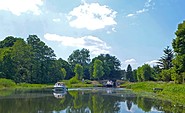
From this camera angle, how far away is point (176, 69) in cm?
4766

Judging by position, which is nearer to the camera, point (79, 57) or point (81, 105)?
point (81, 105)

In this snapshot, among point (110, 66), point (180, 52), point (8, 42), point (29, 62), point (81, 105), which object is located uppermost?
point (8, 42)

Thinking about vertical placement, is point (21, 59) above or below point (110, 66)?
below

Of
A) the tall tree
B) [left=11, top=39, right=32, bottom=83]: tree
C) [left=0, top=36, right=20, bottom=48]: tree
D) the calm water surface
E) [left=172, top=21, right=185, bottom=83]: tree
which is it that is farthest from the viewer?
[left=0, top=36, right=20, bottom=48]: tree

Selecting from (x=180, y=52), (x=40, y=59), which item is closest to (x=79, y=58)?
(x=40, y=59)

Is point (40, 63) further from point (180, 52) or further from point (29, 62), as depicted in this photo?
point (180, 52)

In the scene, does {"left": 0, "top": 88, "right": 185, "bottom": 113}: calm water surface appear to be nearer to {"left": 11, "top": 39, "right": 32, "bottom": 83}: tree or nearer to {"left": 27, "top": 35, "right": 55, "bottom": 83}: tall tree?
{"left": 11, "top": 39, "right": 32, "bottom": 83}: tree

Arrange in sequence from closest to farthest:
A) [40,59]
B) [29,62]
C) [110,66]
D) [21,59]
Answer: [21,59], [29,62], [40,59], [110,66]

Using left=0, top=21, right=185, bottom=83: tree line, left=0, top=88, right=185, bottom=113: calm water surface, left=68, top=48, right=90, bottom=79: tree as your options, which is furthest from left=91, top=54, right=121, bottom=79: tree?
left=0, top=88, right=185, bottom=113: calm water surface

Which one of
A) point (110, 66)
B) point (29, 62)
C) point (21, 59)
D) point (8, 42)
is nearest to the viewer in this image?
point (21, 59)

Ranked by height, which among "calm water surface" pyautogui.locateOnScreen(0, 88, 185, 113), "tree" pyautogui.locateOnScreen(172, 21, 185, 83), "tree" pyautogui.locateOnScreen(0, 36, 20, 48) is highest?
"tree" pyautogui.locateOnScreen(0, 36, 20, 48)

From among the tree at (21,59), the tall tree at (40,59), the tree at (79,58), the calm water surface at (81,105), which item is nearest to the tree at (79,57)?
the tree at (79,58)

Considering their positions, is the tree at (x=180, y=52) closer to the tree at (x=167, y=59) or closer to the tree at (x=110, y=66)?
the tree at (x=167, y=59)

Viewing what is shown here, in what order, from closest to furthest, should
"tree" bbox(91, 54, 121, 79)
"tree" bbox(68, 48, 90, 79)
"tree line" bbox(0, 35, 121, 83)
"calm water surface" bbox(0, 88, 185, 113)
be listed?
1. "calm water surface" bbox(0, 88, 185, 113)
2. "tree line" bbox(0, 35, 121, 83)
3. "tree" bbox(91, 54, 121, 79)
4. "tree" bbox(68, 48, 90, 79)
